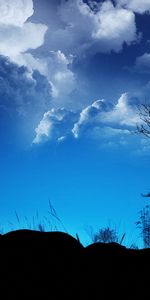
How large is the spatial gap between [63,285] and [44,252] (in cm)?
21

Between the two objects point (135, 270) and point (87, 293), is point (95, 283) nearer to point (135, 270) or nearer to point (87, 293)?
point (87, 293)

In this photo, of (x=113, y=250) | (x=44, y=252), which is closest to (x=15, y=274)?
(x=44, y=252)

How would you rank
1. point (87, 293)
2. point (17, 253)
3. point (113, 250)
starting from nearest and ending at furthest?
1. point (87, 293)
2. point (17, 253)
3. point (113, 250)

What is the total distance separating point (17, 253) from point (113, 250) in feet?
1.68

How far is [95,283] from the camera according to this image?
1.67 m

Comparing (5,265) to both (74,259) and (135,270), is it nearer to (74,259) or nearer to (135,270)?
(74,259)

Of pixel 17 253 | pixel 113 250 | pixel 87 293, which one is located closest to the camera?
pixel 87 293

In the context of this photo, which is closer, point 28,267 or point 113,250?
point 28,267

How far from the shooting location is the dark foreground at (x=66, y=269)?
5.29 ft

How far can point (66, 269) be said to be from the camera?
67.3 inches

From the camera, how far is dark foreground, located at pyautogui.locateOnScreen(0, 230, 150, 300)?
161cm

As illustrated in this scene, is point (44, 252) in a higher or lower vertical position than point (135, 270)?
higher

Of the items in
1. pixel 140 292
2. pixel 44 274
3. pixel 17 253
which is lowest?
pixel 140 292

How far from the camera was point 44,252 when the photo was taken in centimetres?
177
